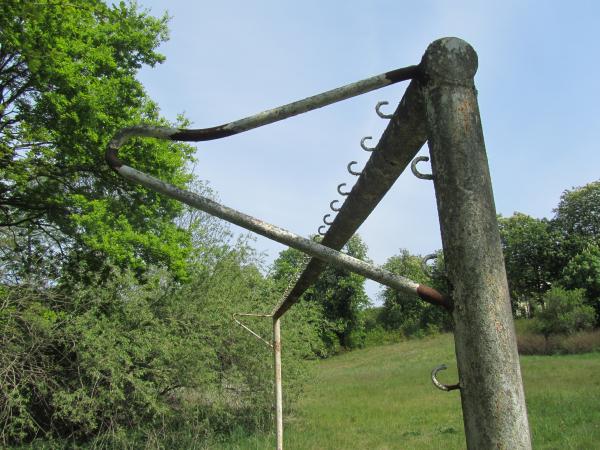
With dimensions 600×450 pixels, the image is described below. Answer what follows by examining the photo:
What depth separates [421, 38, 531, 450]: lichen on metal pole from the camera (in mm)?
1126

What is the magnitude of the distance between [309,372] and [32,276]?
8.08 metres

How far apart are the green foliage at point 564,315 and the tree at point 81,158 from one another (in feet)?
80.7

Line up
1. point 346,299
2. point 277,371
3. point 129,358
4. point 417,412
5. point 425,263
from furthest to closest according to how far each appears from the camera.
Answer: point 346,299
point 417,412
point 129,358
point 277,371
point 425,263

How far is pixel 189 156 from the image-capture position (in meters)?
13.2

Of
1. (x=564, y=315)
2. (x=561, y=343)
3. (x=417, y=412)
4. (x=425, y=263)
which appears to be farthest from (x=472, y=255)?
(x=564, y=315)

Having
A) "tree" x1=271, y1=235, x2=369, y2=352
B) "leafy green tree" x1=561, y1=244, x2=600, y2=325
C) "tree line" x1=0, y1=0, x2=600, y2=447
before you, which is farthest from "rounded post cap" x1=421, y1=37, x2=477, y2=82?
"tree" x1=271, y1=235, x2=369, y2=352

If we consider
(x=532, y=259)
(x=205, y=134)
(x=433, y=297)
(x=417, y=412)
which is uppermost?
(x=532, y=259)

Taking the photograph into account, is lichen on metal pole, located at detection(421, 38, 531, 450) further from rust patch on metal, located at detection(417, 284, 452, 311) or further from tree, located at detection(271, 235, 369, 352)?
tree, located at detection(271, 235, 369, 352)

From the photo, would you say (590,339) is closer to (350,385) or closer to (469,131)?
(350,385)

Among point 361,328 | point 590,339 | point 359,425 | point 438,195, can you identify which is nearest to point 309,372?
point 359,425

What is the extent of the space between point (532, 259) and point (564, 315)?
20455 mm

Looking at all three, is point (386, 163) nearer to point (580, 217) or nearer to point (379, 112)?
point (379, 112)

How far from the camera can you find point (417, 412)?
15078mm

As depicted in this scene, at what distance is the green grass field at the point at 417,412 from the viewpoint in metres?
10.9
